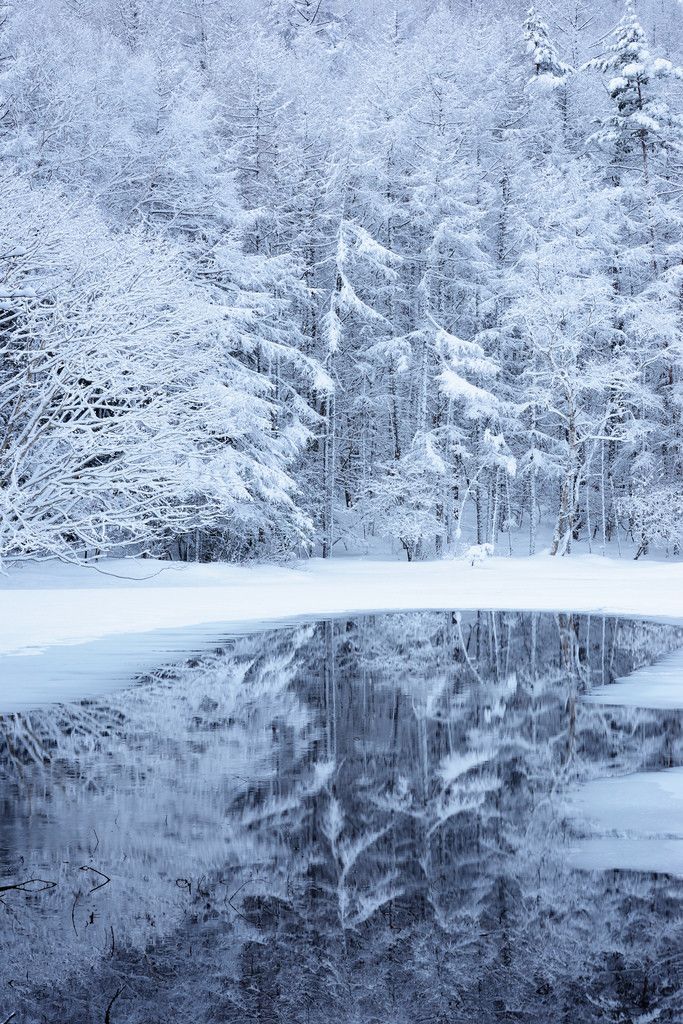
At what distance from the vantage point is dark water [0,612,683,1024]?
324 cm

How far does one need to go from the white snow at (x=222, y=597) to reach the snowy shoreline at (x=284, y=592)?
0.09ft

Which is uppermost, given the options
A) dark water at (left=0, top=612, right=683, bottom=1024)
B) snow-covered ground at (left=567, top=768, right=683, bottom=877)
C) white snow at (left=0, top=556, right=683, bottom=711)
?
white snow at (left=0, top=556, right=683, bottom=711)

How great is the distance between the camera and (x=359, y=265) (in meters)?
35.3

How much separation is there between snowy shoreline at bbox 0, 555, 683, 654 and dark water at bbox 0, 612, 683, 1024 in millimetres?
5215

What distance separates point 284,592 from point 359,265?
17.9 meters

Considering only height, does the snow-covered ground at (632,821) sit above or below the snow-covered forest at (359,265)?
below

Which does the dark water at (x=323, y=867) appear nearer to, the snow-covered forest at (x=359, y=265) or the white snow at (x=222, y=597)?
the white snow at (x=222, y=597)

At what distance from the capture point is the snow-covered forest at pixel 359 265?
926 inches

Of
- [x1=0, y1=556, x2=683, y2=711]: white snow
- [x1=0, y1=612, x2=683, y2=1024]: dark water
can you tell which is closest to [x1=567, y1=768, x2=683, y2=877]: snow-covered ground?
[x1=0, y1=612, x2=683, y2=1024]: dark water

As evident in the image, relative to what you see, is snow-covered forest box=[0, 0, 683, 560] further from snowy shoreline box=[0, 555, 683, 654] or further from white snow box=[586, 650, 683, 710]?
white snow box=[586, 650, 683, 710]

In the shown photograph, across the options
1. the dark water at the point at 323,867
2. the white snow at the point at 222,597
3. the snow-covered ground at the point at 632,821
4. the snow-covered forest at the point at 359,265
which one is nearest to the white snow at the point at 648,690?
the dark water at the point at 323,867

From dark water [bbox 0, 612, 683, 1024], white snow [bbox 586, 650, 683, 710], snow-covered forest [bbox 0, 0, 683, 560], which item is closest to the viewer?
dark water [bbox 0, 612, 683, 1024]

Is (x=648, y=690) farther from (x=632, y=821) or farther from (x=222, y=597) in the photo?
(x=222, y=597)

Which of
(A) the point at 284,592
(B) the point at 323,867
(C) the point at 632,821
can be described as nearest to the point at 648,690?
(C) the point at 632,821
